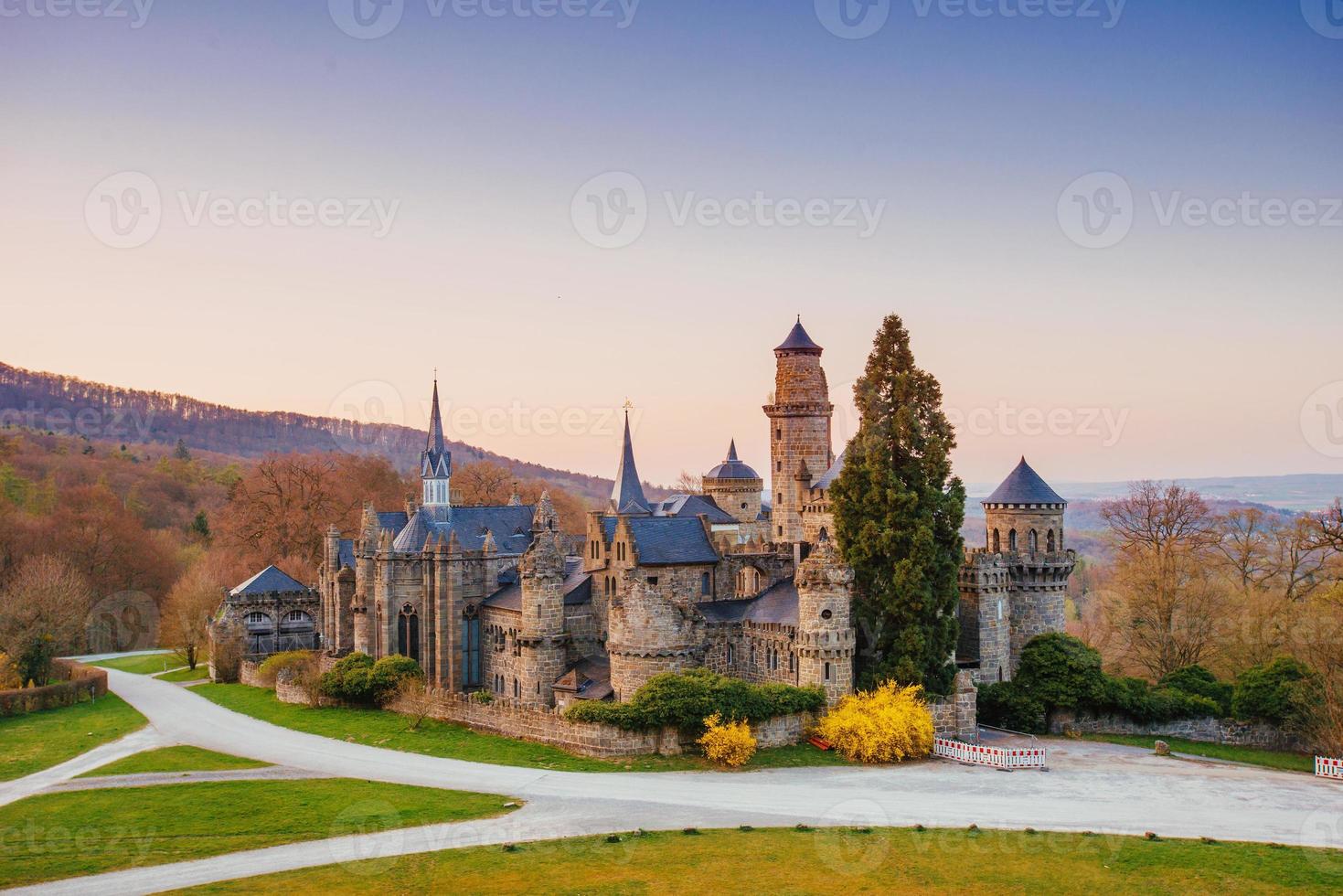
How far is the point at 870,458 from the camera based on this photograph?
4066cm

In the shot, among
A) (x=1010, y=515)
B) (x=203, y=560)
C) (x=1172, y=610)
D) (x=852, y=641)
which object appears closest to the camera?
(x=852, y=641)

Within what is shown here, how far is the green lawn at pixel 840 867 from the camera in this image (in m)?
24.3

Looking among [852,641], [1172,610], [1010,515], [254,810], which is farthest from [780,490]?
[254,810]

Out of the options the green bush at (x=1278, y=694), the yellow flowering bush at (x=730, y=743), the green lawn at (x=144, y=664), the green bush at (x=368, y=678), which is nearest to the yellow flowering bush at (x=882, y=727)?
the yellow flowering bush at (x=730, y=743)

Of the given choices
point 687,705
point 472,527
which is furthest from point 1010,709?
point 472,527

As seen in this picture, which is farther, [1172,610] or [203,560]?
[203,560]

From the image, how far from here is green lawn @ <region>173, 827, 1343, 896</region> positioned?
2428 centimetres

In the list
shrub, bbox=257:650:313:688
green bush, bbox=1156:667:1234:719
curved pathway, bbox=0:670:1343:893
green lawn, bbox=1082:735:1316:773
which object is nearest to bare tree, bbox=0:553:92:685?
shrub, bbox=257:650:313:688

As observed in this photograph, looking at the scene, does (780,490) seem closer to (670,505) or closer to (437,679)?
(670,505)

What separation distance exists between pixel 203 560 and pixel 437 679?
36.8m

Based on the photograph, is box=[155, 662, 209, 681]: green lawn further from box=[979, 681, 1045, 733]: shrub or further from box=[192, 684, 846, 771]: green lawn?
box=[979, 681, 1045, 733]: shrub

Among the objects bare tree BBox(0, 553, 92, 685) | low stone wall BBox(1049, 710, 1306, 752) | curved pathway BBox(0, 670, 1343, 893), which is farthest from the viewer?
bare tree BBox(0, 553, 92, 685)

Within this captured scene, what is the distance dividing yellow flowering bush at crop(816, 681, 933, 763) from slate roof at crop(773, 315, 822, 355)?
21.2 m

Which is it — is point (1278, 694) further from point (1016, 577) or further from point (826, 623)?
point (826, 623)
